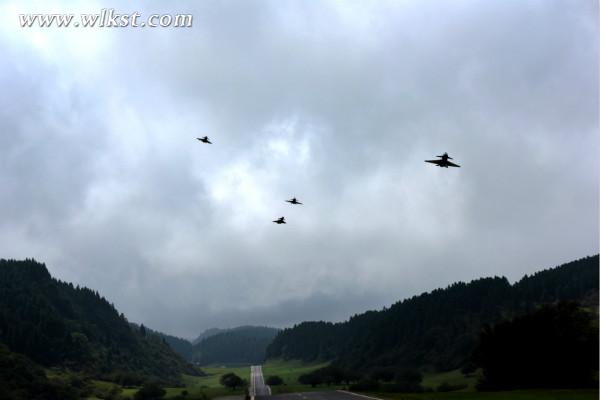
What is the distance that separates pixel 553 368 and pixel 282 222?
62.0 metres

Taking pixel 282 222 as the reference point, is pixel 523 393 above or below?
below

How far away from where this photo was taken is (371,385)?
121875 mm

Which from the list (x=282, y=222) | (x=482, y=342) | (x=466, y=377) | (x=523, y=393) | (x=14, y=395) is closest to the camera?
(x=282, y=222)

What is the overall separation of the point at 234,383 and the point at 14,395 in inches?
2628

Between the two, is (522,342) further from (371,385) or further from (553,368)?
(371,385)

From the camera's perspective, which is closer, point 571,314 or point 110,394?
point 571,314

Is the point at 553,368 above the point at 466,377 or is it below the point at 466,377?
above

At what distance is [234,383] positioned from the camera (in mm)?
184750

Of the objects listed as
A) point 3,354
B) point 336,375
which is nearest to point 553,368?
point 336,375

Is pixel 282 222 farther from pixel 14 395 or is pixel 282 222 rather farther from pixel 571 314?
pixel 14 395

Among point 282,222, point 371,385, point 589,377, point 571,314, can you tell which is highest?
point 282,222

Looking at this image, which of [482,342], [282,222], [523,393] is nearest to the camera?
[282,222]

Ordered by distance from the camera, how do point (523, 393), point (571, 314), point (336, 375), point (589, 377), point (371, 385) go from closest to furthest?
point (523, 393) → point (589, 377) → point (571, 314) → point (371, 385) → point (336, 375)

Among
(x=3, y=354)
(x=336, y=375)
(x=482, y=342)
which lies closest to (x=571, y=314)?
(x=482, y=342)
